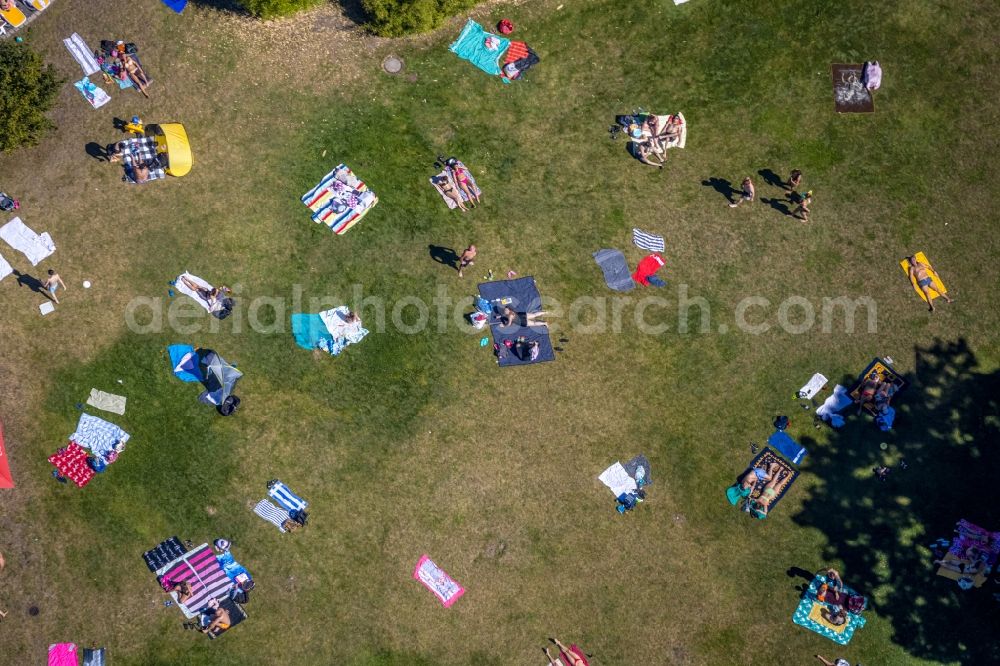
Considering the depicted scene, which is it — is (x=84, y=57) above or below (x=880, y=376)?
above

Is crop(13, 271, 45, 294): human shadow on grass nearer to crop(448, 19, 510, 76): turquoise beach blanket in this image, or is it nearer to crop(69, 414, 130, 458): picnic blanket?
crop(69, 414, 130, 458): picnic blanket

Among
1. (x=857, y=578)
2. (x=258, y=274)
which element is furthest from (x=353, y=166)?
(x=857, y=578)

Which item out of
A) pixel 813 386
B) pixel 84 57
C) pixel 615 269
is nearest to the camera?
pixel 813 386

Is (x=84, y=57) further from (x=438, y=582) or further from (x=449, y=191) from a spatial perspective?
(x=438, y=582)

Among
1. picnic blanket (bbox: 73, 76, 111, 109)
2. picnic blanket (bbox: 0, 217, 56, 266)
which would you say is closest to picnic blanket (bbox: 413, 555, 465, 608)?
picnic blanket (bbox: 0, 217, 56, 266)

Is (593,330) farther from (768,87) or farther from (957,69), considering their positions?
(957,69)

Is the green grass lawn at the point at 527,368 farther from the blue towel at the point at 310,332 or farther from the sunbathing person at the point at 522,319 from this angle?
the sunbathing person at the point at 522,319

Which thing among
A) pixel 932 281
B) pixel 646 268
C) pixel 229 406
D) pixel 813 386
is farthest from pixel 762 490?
pixel 229 406

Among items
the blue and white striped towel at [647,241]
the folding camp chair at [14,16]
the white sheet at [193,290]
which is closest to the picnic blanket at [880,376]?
the blue and white striped towel at [647,241]
